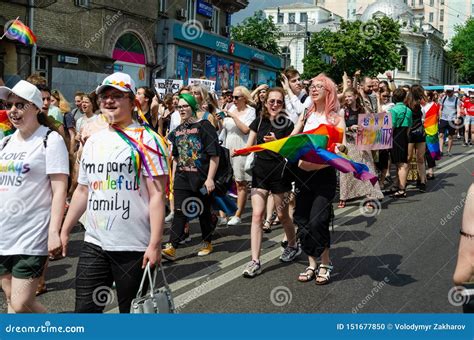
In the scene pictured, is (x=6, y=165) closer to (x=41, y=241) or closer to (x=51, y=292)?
(x=41, y=241)

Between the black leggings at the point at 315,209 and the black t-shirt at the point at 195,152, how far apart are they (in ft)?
4.56

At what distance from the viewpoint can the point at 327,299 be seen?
18.6 ft

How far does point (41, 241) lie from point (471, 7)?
142 metres

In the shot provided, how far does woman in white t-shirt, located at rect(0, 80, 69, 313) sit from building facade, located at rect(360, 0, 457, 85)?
85187 millimetres

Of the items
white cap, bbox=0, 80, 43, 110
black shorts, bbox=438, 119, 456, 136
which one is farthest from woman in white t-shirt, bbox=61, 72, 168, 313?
black shorts, bbox=438, 119, 456, 136

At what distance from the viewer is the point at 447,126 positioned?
66.8ft

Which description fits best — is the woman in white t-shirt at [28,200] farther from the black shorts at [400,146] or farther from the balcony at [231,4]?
the balcony at [231,4]

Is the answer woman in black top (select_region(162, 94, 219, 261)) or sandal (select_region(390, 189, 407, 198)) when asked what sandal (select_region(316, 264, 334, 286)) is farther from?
sandal (select_region(390, 189, 407, 198))

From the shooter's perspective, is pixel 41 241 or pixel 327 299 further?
pixel 327 299

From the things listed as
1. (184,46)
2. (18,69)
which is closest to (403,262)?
(18,69)

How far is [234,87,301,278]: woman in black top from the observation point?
21.4 feet

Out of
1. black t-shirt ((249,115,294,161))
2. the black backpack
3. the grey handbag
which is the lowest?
the grey handbag

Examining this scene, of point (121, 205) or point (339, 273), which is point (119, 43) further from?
point (121, 205)

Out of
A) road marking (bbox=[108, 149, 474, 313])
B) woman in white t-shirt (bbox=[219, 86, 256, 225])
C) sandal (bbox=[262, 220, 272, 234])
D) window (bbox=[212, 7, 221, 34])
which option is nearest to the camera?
road marking (bbox=[108, 149, 474, 313])
